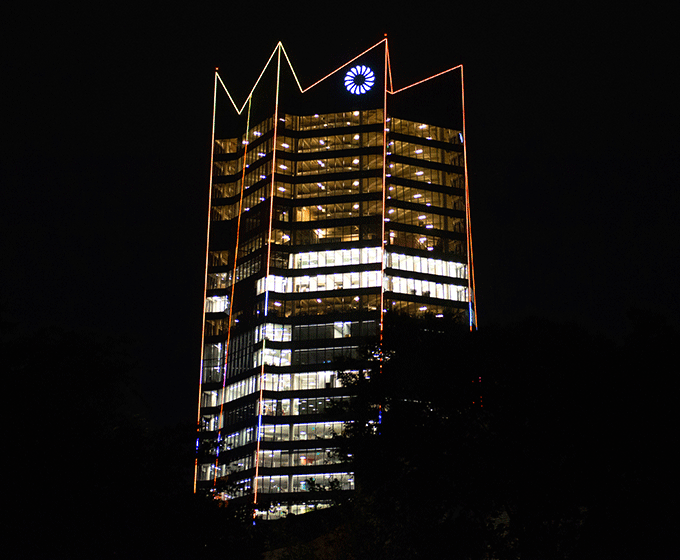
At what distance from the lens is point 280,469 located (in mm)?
141625

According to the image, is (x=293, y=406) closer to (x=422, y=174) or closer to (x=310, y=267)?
(x=310, y=267)

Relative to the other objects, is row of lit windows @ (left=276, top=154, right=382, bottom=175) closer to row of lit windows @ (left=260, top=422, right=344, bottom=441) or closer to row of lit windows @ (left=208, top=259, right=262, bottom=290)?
row of lit windows @ (left=208, top=259, right=262, bottom=290)

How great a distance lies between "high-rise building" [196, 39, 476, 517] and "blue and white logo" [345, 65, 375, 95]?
0.93 ft

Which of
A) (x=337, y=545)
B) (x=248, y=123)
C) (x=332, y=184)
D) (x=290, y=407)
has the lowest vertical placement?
(x=337, y=545)

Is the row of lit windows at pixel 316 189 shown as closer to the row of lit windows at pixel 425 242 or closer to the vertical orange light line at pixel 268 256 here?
the vertical orange light line at pixel 268 256

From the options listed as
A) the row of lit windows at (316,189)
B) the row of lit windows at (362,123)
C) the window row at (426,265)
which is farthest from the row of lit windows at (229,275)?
the row of lit windows at (362,123)

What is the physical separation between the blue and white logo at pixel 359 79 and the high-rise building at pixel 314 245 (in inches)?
11.2

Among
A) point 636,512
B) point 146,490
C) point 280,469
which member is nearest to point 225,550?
point 146,490

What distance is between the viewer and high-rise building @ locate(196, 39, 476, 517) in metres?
148

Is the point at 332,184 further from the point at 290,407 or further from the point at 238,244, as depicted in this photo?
the point at 290,407

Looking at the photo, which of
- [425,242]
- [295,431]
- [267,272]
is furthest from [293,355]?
[425,242]

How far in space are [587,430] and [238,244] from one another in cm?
13046

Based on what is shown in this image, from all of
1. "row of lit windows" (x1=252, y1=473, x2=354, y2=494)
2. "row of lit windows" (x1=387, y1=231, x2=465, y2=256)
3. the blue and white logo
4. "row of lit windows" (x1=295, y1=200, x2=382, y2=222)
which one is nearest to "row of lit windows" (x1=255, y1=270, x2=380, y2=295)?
"row of lit windows" (x1=387, y1=231, x2=465, y2=256)

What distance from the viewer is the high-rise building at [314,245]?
148 metres
